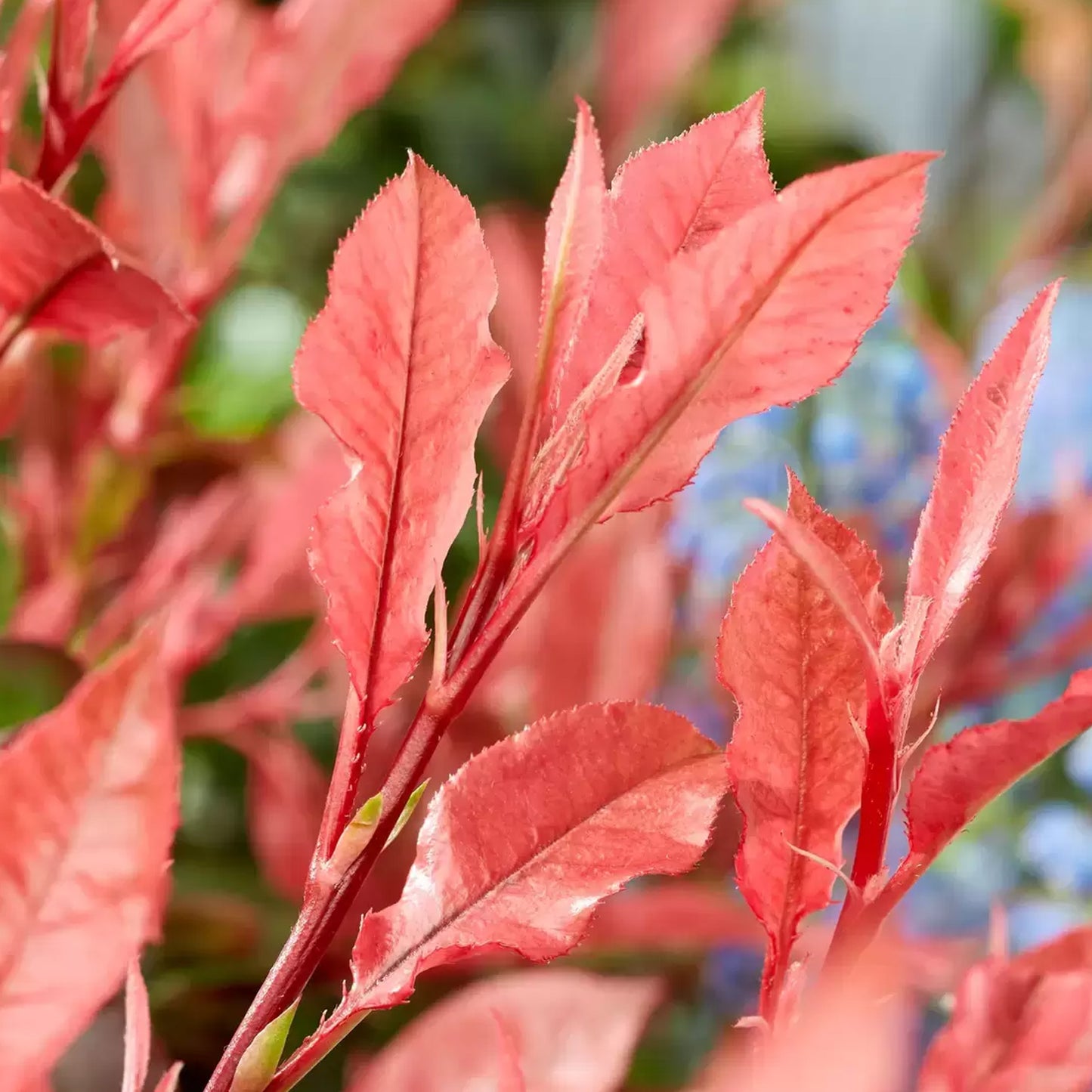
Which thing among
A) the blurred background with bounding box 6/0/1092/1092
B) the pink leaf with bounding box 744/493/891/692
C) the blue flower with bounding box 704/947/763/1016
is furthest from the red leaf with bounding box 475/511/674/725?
the pink leaf with bounding box 744/493/891/692

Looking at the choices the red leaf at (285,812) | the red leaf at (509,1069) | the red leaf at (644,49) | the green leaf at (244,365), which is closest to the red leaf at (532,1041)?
the red leaf at (509,1069)

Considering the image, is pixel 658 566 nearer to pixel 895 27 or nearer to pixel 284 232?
pixel 284 232

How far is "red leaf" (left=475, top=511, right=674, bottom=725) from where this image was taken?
0.38m

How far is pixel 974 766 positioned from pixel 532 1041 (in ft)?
0.37

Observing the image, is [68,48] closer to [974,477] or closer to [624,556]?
[974,477]

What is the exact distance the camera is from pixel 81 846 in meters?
0.14

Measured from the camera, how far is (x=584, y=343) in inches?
6.1

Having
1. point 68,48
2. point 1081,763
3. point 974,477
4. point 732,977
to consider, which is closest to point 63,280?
point 68,48

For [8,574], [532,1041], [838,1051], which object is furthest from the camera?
[8,574]

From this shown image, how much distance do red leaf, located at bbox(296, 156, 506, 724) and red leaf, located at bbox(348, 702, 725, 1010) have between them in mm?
21

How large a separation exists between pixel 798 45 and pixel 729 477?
2.67 feet

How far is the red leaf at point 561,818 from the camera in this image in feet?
0.52

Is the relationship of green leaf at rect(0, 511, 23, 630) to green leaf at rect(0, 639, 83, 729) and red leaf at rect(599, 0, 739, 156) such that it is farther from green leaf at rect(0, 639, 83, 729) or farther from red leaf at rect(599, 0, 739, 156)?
red leaf at rect(599, 0, 739, 156)

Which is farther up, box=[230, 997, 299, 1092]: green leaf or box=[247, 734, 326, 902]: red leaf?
box=[230, 997, 299, 1092]: green leaf
